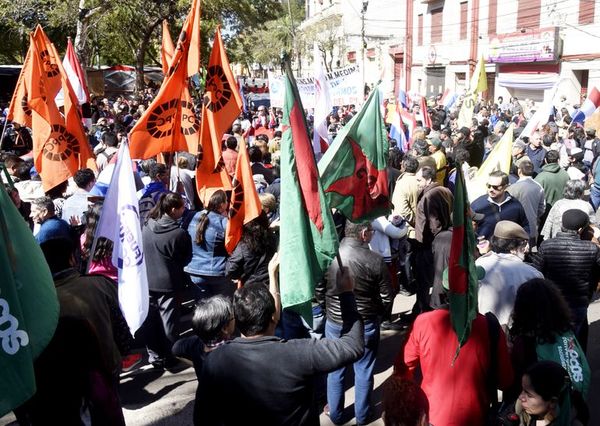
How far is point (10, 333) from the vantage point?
6.45 ft

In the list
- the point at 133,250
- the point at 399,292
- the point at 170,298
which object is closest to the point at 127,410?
the point at 170,298

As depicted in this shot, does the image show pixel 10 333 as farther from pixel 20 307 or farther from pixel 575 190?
pixel 575 190

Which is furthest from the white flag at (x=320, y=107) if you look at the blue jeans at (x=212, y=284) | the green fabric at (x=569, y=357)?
the green fabric at (x=569, y=357)

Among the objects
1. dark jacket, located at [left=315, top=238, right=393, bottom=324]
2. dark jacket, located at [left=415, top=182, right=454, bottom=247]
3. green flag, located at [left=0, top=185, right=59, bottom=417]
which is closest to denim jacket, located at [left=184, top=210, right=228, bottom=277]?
dark jacket, located at [left=315, top=238, right=393, bottom=324]

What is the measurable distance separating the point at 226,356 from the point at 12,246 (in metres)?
1.03

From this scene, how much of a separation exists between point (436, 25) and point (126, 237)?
125 feet

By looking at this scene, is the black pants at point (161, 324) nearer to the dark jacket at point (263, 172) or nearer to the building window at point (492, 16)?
the dark jacket at point (263, 172)

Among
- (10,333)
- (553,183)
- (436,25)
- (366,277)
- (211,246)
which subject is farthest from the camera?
(436,25)

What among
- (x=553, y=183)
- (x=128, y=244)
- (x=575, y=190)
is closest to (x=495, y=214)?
(x=575, y=190)

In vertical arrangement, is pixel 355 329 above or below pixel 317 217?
below

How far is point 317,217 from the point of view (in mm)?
3215

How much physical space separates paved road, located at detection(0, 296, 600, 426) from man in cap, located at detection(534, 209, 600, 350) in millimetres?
826

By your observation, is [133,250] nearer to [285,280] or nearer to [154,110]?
→ [285,280]

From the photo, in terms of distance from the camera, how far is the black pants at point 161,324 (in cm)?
547
